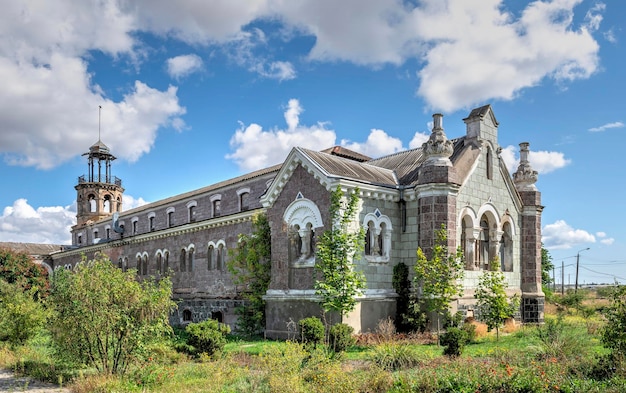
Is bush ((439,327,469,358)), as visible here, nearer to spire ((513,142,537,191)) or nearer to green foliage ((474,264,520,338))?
green foliage ((474,264,520,338))

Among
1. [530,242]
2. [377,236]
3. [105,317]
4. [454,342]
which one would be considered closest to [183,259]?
[377,236]

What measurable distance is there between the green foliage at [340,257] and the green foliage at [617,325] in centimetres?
925

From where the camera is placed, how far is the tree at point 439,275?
2158 cm

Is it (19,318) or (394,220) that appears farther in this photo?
(394,220)

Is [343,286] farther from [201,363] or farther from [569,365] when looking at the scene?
[569,365]

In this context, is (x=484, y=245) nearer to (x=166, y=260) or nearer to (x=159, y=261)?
(x=166, y=260)

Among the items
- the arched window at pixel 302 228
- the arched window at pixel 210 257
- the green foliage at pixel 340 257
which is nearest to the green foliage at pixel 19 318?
the arched window at pixel 302 228

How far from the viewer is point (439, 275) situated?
→ 851 inches

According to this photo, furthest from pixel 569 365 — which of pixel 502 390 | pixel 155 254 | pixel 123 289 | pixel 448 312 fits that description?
pixel 155 254

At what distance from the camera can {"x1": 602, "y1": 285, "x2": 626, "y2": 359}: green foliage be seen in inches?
551

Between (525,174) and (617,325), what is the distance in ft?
52.5

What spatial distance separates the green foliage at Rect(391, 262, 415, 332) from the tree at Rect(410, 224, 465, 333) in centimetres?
75

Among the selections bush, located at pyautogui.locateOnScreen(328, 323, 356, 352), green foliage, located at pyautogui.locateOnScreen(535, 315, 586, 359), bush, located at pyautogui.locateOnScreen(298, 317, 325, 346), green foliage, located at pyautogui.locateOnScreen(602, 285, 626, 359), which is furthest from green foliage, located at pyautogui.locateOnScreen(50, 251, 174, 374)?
green foliage, located at pyautogui.locateOnScreen(602, 285, 626, 359)

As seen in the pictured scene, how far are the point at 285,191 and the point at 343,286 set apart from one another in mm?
5382
